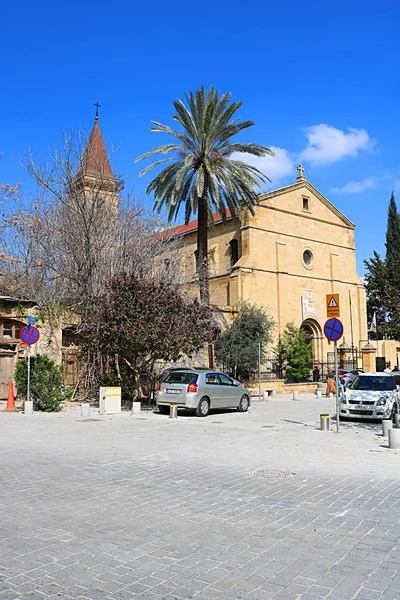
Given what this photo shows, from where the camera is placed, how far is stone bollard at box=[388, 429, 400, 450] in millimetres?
11312

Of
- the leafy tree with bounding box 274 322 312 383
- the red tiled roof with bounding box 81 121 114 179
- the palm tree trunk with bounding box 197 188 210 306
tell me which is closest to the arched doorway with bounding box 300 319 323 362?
the leafy tree with bounding box 274 322 312 383

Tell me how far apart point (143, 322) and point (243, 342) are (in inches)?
578

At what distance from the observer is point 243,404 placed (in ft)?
68.0

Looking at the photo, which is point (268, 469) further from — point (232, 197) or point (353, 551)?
point (232, 197)

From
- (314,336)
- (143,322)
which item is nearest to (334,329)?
(143,322)

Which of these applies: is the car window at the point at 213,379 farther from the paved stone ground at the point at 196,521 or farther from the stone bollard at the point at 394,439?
the stone bollard at the point at 394,439

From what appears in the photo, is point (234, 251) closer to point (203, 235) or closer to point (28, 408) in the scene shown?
point (203, 235)

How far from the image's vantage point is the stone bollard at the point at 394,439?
37.1ft

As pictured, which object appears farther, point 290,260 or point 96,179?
point 290,260

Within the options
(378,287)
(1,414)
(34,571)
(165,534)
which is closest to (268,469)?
(165,534)

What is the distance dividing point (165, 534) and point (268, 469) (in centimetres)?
388

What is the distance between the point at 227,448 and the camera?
11.4 metres

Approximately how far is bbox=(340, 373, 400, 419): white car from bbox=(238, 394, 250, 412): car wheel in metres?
4.18

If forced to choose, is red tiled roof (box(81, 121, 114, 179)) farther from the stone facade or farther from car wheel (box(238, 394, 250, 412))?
car wheel (box(238, 394, 250, 412))
